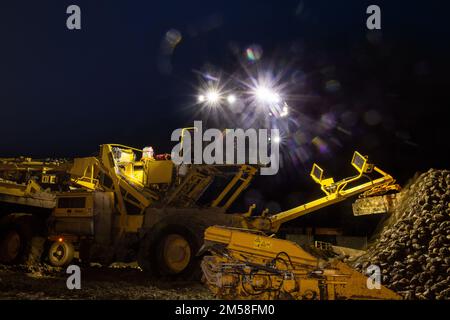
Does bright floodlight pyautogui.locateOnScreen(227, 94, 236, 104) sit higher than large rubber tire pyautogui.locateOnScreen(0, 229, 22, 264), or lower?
higher

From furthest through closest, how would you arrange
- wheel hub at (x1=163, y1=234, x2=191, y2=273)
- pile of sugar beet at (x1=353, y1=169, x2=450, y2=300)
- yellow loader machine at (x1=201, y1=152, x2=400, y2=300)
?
1. wheel hub at (x1=163, y1=234, x2=191, y2=273)
2. pile of sugar beet at (x1=353, y1=169, x2=450, y2=300)
3. yellow loader machine at (x1=201, y1=152, x2=400, y2=300)

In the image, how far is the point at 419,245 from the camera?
712 cm

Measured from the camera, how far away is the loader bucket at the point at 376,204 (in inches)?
365

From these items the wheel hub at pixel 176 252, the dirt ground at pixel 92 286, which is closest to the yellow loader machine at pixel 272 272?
the dirt ground at pixel 92 286

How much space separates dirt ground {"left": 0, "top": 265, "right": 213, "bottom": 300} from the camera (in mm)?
6746

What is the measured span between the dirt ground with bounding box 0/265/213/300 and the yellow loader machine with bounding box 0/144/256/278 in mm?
423

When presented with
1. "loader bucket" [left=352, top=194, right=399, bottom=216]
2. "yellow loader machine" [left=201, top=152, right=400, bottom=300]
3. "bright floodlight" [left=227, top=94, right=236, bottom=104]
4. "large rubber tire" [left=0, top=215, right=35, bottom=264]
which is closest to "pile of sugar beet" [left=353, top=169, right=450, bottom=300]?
"loader bucket" [left=352, top=194, right=399, bottom=216]

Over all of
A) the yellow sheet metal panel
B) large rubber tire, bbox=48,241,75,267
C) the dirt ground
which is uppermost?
the yellow sheet metal panel

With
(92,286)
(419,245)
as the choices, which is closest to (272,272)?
(419,245)

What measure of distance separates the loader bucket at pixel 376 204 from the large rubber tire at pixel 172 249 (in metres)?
4.18

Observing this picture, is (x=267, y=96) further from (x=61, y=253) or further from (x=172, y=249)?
(x=61, y=253)

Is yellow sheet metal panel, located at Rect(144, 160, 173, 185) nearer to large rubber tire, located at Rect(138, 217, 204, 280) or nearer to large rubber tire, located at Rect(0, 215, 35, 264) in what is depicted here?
large rubber tire, located at Rect(138, 217, 204, 280)
